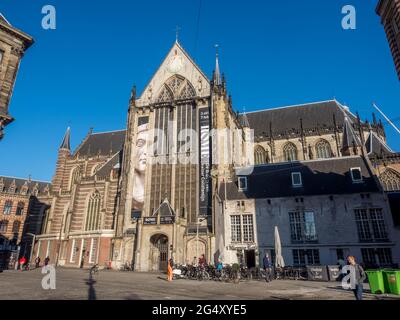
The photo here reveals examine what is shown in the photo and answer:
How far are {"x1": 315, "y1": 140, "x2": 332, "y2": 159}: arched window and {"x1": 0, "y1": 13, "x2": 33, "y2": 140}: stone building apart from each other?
38662mm

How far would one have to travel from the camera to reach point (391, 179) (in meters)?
33.7

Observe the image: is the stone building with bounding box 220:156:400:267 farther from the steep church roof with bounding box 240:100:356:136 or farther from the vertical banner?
the steep church roof with bounding box 240:100:356:136

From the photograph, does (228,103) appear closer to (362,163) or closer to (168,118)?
(168,118)

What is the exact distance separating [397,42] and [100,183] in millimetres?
35812

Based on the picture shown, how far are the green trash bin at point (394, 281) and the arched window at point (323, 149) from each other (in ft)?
106

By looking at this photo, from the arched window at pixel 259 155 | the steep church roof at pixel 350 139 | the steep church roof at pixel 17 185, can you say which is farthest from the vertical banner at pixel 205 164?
the steep church roof at pixel 17 185

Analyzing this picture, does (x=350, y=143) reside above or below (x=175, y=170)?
above

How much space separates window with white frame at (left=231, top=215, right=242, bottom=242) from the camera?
27.2 meters

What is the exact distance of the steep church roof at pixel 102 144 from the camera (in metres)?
50.1

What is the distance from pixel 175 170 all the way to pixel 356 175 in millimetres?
18982

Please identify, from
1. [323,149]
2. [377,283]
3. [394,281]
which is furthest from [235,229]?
[323,149]

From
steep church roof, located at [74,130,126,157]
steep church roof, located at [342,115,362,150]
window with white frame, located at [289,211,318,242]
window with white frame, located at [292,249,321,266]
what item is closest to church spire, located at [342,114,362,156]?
steep church roof, located at [342,115,362,150]

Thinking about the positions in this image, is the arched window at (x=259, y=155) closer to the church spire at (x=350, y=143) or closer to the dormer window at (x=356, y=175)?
the church spire at (x=350, y=143)

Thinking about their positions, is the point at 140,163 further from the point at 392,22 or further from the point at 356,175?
the point at 392,22
